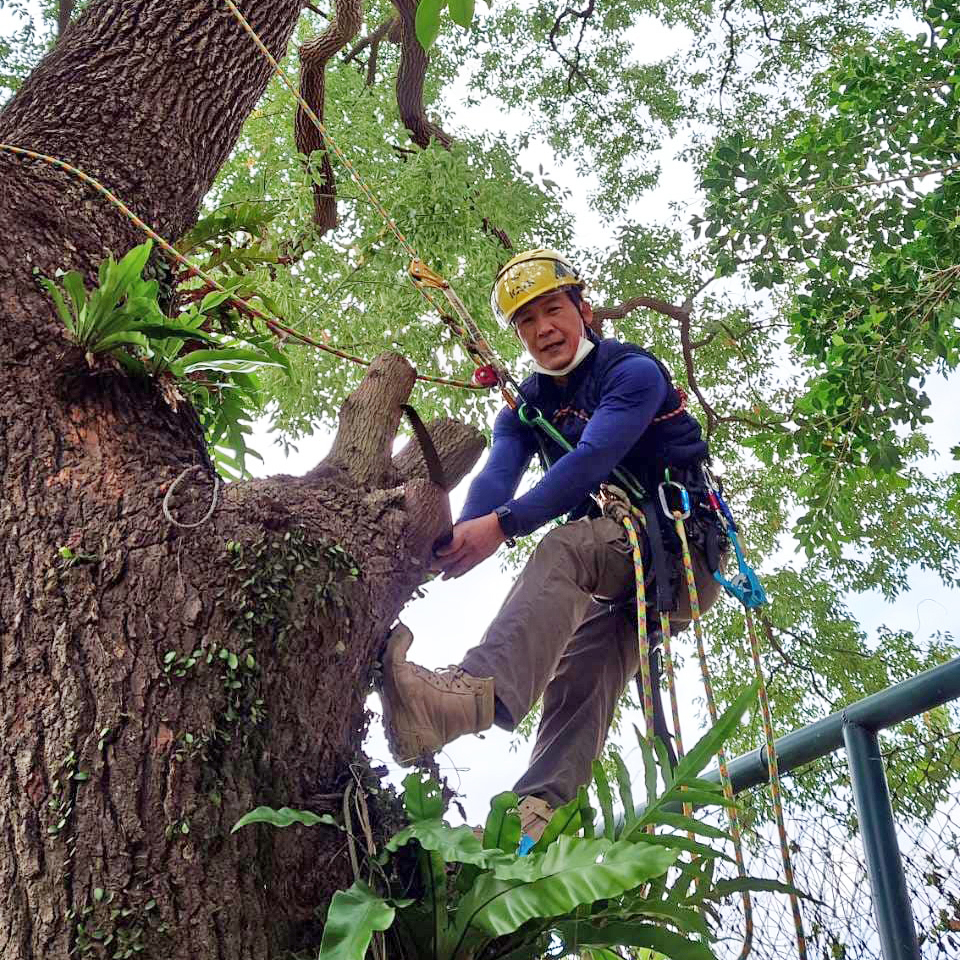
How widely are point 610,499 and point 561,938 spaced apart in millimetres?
1284

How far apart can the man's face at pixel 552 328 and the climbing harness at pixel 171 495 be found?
4.23ft

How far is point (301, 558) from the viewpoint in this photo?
1838mm

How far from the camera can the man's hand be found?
217 cm

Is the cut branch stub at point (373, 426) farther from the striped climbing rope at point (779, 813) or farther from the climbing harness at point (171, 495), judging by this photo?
the striped climbing rope at point (779, 813)

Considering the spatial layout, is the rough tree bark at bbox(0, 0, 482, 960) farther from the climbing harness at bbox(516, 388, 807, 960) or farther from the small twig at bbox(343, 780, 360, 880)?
the climbing harness at bbox(516, 388, 807, 960)

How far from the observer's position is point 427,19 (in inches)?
55.6

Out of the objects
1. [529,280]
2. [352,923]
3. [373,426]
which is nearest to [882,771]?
[352,923]

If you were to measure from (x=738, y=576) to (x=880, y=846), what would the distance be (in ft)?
2.93

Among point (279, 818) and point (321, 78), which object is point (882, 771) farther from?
point (321, 78)

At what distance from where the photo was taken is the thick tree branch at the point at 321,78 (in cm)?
542

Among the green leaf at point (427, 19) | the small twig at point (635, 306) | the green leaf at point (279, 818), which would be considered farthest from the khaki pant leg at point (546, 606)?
the small twig at point (635, 306)

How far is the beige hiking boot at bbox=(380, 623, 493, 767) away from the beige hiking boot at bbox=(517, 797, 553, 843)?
1.68 ft

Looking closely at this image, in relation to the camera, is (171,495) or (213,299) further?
(213,299)

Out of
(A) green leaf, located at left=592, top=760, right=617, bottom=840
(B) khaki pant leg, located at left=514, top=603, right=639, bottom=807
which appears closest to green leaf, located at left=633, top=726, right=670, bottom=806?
(A) green leaf, located at left=592, top=760, right=617, bottom=840
